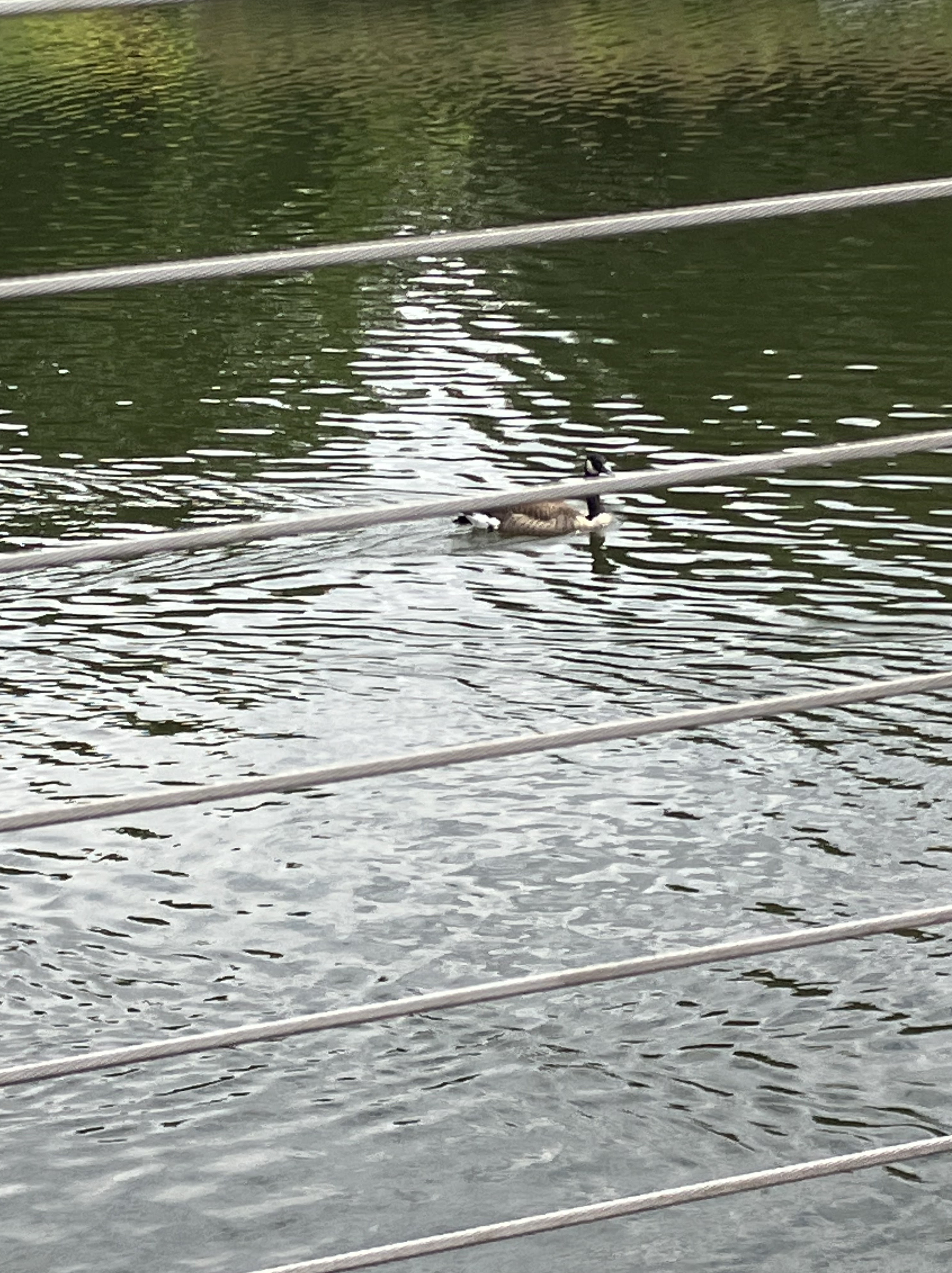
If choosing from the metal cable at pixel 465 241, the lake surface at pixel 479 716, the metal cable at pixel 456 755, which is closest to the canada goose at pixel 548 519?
the lake surface at pixel 479 716

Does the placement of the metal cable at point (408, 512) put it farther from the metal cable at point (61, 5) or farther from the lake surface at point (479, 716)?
the lake surface at point (479, 716)

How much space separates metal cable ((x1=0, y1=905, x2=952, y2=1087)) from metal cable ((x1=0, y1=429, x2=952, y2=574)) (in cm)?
31

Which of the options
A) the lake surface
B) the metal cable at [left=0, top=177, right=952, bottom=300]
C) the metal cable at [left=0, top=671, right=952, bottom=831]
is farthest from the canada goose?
the metal cable at [left=0, top=177, right=952, bottom=300]

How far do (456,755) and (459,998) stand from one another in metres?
0.17

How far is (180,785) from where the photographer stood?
19.9ft

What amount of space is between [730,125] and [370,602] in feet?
28.5

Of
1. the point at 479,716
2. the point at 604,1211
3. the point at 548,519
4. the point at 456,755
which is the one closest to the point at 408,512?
the point at 456,755

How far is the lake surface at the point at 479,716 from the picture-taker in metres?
4.10

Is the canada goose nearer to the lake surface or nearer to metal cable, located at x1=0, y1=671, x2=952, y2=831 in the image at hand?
the lake surface

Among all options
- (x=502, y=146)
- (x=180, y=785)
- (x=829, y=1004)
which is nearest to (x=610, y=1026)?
(x=829, y=1004)

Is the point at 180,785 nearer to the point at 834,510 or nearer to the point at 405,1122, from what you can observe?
the point at 405,1122

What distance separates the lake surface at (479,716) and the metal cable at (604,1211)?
2.27 metres

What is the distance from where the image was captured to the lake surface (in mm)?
4098

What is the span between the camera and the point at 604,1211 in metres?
1.47
